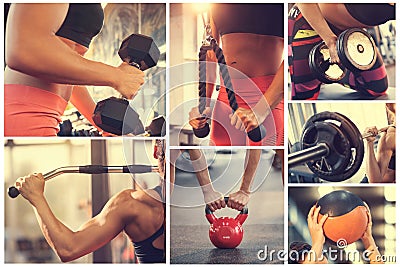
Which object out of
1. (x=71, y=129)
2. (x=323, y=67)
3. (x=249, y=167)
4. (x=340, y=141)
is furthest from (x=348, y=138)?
(x=71, y=129)

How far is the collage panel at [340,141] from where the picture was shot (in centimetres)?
457

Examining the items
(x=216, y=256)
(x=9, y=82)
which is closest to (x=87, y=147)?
Answer: (x=9, y=82)

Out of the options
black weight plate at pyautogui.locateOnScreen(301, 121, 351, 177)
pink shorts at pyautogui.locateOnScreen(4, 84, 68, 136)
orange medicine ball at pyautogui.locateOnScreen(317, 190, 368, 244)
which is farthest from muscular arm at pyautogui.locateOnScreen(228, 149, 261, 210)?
pink shorts at pyautogui.locateOnScreen(4, 84, 68, 136)

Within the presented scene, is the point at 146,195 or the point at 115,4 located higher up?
the point at 115,4

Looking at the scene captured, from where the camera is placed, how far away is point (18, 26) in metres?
4.48

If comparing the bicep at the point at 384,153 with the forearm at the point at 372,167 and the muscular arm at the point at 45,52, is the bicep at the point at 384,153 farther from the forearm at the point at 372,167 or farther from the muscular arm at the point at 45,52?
the muscular arm at the point at 45,52

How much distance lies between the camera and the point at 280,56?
457 cm

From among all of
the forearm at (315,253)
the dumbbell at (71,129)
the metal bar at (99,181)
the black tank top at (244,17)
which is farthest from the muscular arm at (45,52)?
the forearm at (315,253)

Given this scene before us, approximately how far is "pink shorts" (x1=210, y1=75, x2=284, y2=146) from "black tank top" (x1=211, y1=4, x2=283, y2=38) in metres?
0.26

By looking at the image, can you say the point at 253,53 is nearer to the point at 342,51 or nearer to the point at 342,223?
the point at 342,51

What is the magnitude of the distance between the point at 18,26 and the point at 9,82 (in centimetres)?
29

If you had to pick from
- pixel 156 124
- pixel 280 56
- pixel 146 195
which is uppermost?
pixel 280 56

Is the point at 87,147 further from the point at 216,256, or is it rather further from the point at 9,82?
the point at 216,256

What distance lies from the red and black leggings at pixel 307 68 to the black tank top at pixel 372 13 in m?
0.13
